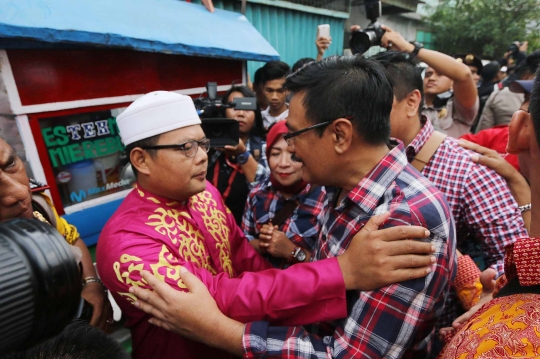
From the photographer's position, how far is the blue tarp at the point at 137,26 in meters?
2.01

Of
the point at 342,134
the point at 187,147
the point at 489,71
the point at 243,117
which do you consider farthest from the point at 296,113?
the point at 489,71

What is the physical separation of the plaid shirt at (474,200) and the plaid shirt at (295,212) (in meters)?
0.66

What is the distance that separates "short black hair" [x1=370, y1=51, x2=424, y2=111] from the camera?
1961 millimetres

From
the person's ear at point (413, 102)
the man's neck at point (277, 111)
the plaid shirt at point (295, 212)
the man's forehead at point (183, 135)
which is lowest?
the plaid shirt at point (295, 212)

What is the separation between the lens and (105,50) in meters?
2.59

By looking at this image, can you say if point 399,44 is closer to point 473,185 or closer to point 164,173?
point 473,185

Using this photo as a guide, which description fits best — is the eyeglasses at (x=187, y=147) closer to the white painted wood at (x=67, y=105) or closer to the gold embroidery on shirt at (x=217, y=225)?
the gold embroidery on shirt at (x=217, y=225)

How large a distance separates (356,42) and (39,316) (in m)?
2.72

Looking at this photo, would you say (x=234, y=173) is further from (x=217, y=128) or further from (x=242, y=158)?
(x=217, y=128)

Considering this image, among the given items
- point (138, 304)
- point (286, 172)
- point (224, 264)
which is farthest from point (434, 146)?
point (138, 304)

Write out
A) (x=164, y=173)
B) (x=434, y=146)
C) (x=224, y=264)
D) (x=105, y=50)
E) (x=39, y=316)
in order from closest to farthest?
(x=39, y=316) → (x=164, y=173) → (x=224, y=264) → (x=434, y=146) → (x=105, y=50)

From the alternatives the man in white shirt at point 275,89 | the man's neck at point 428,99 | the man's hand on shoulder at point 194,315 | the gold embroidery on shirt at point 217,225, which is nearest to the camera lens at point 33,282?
the man's hand on shoulder at point 194,315

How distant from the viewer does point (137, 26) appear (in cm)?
267

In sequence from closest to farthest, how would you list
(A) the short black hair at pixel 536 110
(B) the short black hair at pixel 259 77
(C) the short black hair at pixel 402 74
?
(A) the short black hair at pixel 536 110, (C) the short black hair at pixel 402 74, (B) the short black hair at pixel 259 77
